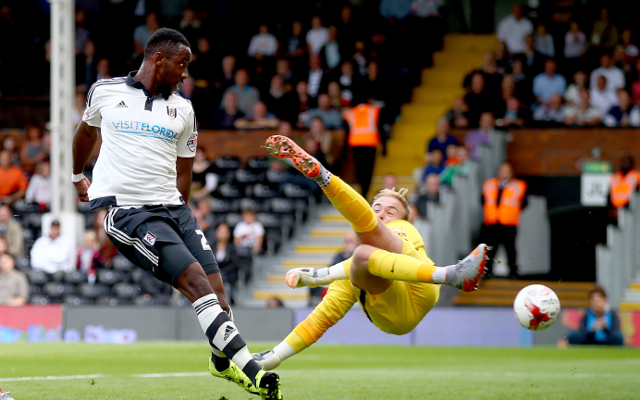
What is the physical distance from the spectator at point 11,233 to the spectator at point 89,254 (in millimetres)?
1099

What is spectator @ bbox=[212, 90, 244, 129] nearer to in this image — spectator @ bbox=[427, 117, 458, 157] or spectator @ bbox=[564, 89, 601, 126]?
spectator @ bbox=[427, 117, 458, 157]

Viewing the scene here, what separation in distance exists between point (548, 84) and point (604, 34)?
2021 millimetres

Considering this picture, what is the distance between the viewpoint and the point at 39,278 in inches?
655

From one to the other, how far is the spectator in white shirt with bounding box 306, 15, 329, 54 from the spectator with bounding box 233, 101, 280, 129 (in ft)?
6.46

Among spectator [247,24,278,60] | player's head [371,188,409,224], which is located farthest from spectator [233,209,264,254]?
player's head [371,188,409,224]

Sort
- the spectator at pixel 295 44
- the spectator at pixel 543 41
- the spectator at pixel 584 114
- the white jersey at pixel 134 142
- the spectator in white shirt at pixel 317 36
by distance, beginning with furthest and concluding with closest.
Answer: the spectator at pixel 295 44, the spectator in white shirt at pixel 317 36, the spectator at pixel 543 41, the spectator at pixel 584 114, the white jersey at pixel 134 142

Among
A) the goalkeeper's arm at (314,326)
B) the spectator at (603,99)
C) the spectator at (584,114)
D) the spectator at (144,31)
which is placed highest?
the spectator at (144,31)

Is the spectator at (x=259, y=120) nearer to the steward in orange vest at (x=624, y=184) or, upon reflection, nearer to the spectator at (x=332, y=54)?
the spectator at (x=332, y=54)

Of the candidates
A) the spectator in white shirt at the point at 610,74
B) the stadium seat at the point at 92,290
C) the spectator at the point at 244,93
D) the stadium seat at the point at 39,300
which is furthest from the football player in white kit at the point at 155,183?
the spectator at the point at 244,93

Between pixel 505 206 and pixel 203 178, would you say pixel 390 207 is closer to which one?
pixel 505 206

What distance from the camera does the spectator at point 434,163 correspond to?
55.2ft

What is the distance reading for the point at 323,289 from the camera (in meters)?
15.2

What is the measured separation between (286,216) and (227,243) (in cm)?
203

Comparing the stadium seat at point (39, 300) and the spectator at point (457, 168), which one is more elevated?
the spectator at point (457, 168)
